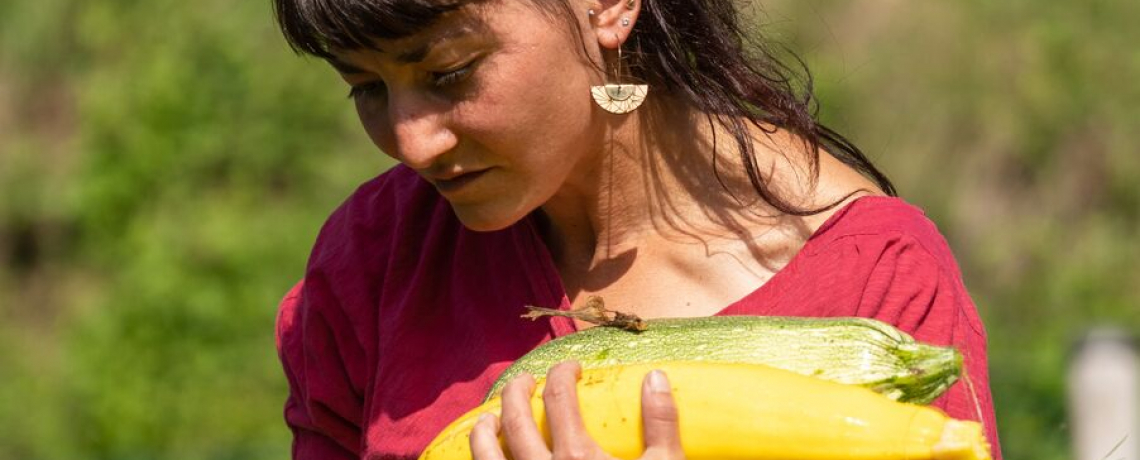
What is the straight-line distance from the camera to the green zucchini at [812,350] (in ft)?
6.21

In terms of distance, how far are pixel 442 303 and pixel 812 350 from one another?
2.86ft

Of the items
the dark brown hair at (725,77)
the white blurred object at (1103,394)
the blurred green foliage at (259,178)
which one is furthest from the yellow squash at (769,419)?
the blurred green foliage at (259,178)

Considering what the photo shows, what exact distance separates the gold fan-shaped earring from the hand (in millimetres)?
547

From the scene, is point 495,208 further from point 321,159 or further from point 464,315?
point 321,159

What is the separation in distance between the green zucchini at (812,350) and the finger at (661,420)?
5.1 inches

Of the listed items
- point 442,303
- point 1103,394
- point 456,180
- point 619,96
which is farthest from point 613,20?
point 1103,394

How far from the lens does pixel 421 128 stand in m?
2.25

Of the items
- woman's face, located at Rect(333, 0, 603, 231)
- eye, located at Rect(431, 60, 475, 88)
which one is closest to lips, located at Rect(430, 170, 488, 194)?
woman's face, located at Rect(333, 0, 603, 231)

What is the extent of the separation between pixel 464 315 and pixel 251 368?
512cm

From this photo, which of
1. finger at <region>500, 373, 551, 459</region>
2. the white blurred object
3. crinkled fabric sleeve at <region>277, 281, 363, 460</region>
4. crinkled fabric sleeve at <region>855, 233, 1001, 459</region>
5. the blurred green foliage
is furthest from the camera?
the blurred green foliage

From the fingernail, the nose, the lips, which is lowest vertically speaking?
the fingernail

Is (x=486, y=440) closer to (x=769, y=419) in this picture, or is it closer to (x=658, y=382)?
(x=658, y=382)

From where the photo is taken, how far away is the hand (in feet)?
6.03

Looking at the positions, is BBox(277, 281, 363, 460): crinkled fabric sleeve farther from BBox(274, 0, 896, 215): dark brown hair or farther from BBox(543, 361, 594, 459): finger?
BBox(543, 361, 594, 459): finger
